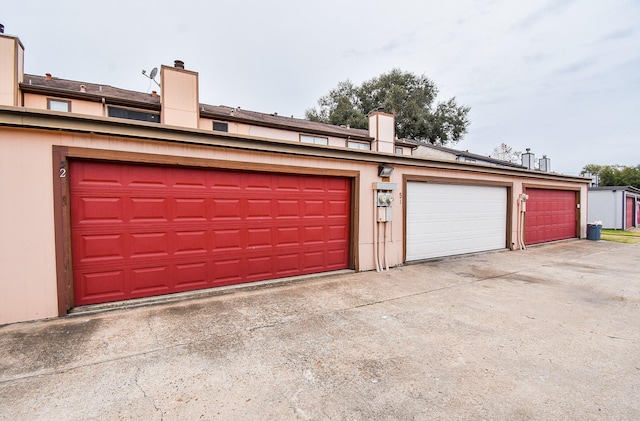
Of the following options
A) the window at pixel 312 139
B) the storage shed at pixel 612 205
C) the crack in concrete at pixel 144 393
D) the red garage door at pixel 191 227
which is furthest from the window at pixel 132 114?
the storage shed at pixel 612 205

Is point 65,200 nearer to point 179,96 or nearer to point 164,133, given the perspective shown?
point 164,133

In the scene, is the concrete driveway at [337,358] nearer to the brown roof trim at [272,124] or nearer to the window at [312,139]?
the brown roof trim at [272,124]

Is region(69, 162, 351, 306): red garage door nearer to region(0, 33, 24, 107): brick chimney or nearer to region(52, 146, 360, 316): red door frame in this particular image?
region(52, 146, 360, 316): red door frame

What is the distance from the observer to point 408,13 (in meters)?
11.1

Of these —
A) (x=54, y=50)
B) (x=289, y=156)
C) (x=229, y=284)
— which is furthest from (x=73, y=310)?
(x=54, y=50)

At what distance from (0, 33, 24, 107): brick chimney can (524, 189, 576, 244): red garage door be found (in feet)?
57.7

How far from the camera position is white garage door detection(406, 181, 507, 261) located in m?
7.79

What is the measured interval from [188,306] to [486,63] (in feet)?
58.3

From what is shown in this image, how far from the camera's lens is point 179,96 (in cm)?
1031

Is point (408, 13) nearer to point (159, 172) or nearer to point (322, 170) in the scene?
point (322, 170)

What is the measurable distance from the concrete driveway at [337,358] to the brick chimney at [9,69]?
348 inches

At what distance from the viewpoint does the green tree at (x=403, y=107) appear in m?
29.6

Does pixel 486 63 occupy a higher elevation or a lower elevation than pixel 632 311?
higher

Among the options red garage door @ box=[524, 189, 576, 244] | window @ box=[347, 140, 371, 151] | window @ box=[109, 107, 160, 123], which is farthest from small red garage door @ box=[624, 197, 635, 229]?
window @ box=[109, 107, 160, 123]
